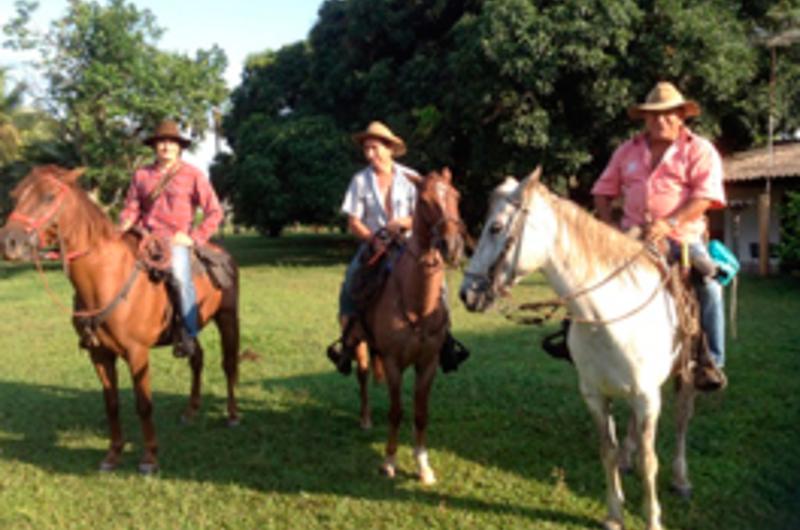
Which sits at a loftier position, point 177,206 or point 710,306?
point 177,206

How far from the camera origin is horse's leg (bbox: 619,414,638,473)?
4727 mm

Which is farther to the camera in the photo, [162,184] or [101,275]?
[162,184]

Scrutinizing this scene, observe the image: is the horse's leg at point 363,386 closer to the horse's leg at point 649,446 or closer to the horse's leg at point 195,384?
the horse's leg at point 195,384

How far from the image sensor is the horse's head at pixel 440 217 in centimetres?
411

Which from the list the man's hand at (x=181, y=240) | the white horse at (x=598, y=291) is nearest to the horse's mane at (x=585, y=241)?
the white horse at (x=598, y=291)

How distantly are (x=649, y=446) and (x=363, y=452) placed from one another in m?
2.43

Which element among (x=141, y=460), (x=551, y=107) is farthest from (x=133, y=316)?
(x=551, y=107)

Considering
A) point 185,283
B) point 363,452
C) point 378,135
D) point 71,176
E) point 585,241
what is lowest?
point 363,452

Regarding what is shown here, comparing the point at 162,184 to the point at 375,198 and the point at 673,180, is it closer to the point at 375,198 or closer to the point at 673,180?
the point at 375,198

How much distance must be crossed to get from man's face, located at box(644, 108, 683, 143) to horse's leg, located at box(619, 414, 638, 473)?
6.95ft

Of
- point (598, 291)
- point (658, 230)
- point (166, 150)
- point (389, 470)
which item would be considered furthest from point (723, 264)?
point (166, 150)

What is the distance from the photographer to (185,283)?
5.27 m

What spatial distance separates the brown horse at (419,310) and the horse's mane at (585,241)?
36.6 inches

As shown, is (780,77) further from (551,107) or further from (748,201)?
(551,107)
